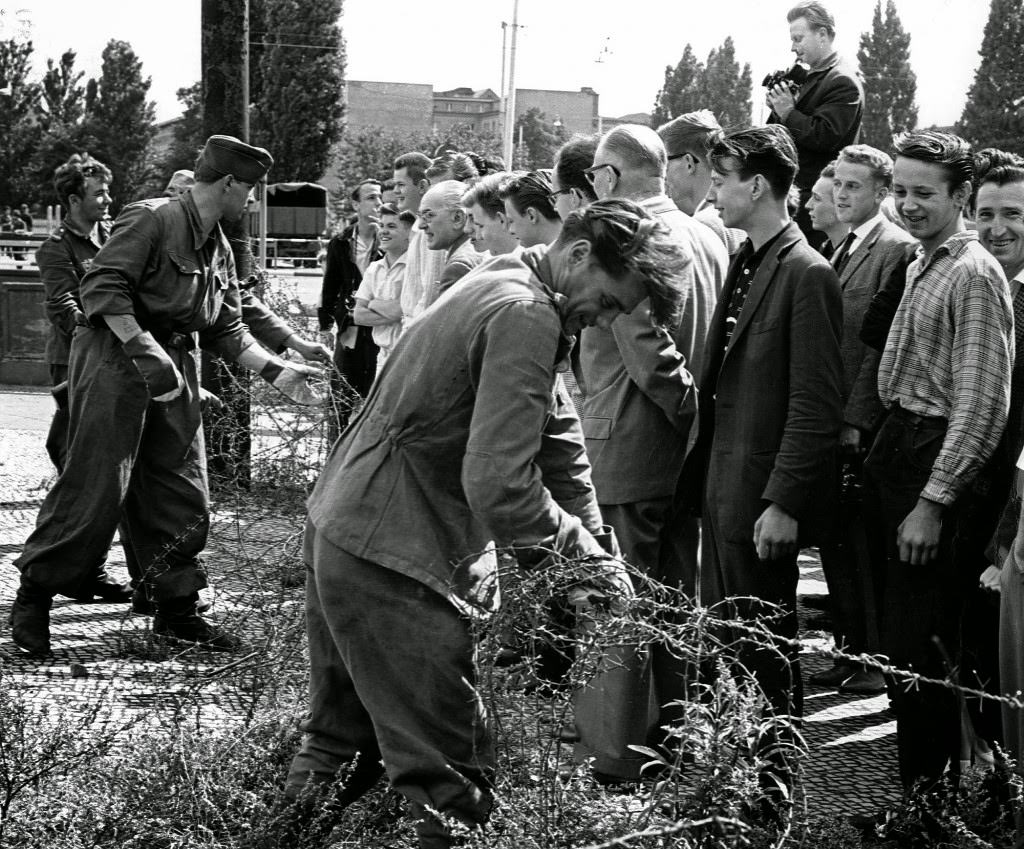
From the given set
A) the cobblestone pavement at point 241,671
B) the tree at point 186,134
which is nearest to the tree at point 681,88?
the tree at point 186,134

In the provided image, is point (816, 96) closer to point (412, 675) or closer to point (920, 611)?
point (920, 611)

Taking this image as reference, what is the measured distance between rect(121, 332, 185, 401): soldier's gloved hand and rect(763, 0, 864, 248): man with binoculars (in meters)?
3.46

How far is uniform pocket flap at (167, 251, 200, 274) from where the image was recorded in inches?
228

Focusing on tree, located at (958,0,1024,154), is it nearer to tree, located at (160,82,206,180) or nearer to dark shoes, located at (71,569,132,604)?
tree, located at (160,82,206,180)

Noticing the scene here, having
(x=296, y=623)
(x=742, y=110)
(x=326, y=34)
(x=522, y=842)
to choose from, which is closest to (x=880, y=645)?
(x=296, y=623)

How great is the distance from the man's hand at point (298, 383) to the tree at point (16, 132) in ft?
209

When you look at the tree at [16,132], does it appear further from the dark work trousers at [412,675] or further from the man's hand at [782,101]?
the dark work trousers at [412,675]

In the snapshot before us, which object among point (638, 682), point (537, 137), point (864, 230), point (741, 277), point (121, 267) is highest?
point (537, 137)

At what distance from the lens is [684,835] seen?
8.70 ft

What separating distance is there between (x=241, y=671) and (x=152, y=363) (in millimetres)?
1730

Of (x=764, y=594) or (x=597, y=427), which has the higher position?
(x=597, y=427)

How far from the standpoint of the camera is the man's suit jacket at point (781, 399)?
4.07 meters

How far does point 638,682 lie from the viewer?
Answer: 4543 millimetres

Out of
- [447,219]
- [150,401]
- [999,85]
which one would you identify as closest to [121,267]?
[150,401]
